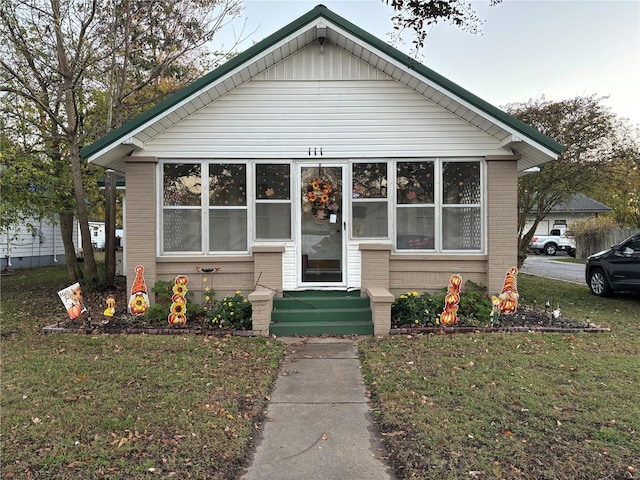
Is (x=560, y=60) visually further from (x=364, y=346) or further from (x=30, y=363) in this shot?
(x=30, y=363)

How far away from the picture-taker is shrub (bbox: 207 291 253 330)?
7.04m

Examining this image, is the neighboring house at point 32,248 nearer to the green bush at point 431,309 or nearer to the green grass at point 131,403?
the green grass at point 131,403

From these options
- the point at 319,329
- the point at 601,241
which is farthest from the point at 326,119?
the point at 601,241

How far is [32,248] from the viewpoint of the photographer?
20.3 m

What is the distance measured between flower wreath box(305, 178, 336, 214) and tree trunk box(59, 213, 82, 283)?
787 cm

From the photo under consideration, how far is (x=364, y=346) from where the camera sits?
6.20m

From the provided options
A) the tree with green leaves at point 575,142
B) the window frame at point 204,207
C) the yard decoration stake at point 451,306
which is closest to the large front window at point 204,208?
the window frame at point 204,207

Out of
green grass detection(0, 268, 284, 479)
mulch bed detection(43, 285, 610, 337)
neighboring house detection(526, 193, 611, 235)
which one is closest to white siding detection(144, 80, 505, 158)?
mulch bed detection(43, 285, 610, 337)

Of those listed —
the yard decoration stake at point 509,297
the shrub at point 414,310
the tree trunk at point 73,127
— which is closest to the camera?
the shrub at point 414,310

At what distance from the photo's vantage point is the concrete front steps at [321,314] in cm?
699

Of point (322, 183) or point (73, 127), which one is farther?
point (73, 127)

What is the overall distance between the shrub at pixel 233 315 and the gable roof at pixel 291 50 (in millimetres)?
3225

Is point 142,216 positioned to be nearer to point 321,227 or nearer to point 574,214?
point 321,227

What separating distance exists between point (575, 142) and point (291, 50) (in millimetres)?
8966
